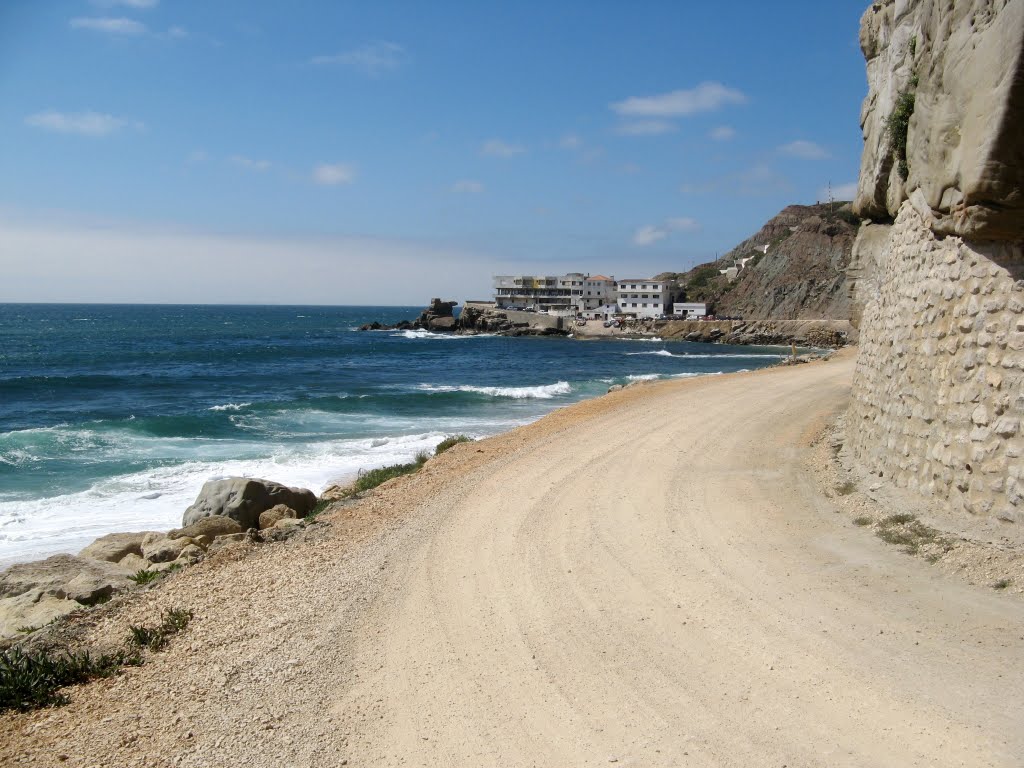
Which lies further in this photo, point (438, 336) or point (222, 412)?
point (438, 336)

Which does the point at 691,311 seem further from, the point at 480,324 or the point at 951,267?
the point at 951,267

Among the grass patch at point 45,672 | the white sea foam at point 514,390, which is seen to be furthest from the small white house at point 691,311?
the grass patch at point 45,672

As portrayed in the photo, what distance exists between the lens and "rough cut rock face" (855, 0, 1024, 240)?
261 inches

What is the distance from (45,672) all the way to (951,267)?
9.94 m

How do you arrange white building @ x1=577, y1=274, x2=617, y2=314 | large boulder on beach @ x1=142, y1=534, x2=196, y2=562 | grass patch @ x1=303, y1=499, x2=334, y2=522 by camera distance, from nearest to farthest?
1. large boulder on beach @ x1=142, y1=534, x2=196, y2=562
2. grass patch @ x1=303, y1=499, x2=334, y2=522
3. white building @ x1=577, y1=274, x2=617, y2=314

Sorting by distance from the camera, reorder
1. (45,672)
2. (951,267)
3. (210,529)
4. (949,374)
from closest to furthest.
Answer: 1. (45,672)
2. (949,374)
3. (951,267)
4. (210,529)

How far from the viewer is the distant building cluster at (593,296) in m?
115

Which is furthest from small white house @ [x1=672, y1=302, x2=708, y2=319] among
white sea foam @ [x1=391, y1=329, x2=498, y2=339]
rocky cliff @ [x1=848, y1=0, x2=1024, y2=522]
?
rocky cliff @ [x1=848, y1=0, x2=1024, y2=522]

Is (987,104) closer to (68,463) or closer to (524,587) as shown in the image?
(524,587)

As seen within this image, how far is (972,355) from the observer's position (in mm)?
7586

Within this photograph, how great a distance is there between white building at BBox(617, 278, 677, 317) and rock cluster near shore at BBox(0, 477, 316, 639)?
104355mm

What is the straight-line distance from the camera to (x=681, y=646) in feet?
19.5

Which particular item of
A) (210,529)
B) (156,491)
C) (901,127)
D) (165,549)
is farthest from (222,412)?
(901,127)

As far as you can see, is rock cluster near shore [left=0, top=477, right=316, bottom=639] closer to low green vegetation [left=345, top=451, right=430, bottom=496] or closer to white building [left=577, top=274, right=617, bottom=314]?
low green vegetation [left=345, top=451, right=430, bottom=496]
